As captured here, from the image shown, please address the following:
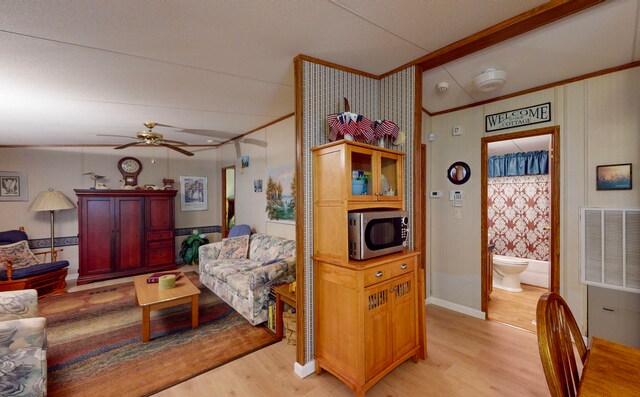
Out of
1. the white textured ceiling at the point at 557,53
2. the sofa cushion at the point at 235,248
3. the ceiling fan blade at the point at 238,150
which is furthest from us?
the ceiling fan blade at the point at 238,150

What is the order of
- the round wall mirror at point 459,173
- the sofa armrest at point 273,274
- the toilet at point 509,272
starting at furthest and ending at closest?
the toilet at point 509,272 → the round wall mirror at point 459,173 → the sofa armrest at point 273,274

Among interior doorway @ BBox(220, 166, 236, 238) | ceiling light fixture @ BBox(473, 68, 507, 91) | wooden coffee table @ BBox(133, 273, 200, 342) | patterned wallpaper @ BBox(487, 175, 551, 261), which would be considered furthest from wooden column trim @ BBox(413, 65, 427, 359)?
interior doorway @ BBox(220, 166, 236, 238)

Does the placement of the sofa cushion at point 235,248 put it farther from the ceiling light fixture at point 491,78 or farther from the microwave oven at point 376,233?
the ceiling light fixture at point 491,78

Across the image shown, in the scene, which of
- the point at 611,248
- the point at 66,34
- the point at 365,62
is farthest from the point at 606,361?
the point at 66,34

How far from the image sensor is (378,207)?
86.6 inches

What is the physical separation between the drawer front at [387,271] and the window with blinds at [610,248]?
5.24ft

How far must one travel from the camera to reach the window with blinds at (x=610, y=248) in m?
2.23

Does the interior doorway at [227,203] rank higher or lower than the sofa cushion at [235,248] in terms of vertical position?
higher

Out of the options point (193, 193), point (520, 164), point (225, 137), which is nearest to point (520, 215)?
point (520, 164)

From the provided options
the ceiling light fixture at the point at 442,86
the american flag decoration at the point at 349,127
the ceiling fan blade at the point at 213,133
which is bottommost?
the american flag decoration at the point at 349,127

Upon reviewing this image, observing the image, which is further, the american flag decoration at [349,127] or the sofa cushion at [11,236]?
the sofa cushion at [11,236]

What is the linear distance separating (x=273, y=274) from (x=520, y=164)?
4.60 meters

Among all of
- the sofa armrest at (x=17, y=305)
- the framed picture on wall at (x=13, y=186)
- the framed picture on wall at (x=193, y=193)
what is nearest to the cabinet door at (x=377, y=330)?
the sofa armrest at (x=17, y=305)

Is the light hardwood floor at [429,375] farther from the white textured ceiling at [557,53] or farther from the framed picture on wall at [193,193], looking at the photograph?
the framed picture on wall at [193,193]
